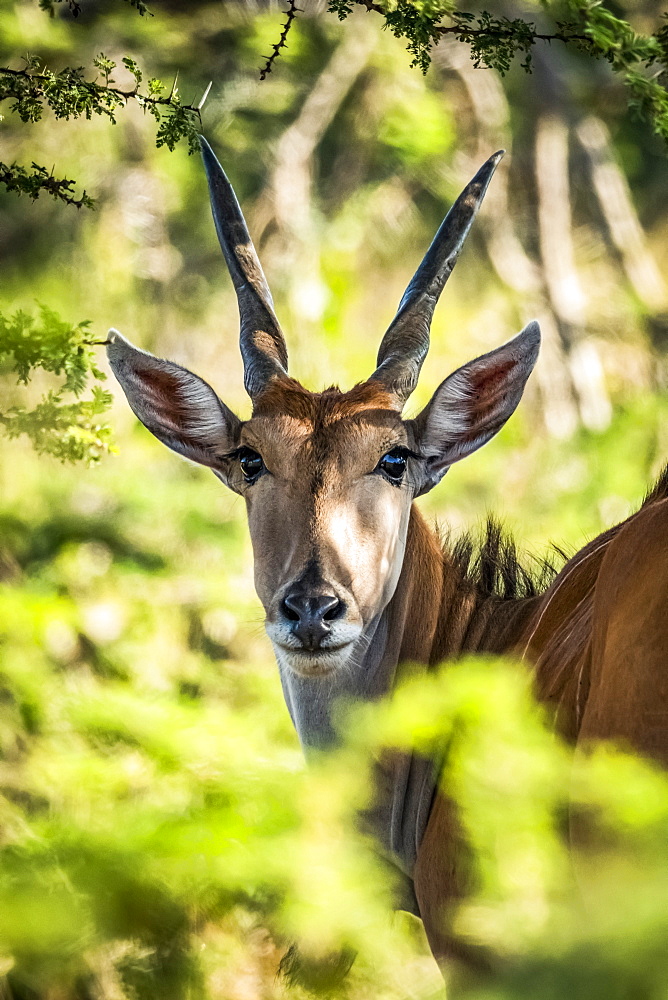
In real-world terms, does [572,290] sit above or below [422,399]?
above

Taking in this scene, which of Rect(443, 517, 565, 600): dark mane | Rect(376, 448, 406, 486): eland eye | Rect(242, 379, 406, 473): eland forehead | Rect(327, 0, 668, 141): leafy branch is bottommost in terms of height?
Rect(443, 517, 565, 600): dark mane

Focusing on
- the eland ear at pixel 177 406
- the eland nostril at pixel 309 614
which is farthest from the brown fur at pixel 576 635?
the eland ear at pixel 177 406

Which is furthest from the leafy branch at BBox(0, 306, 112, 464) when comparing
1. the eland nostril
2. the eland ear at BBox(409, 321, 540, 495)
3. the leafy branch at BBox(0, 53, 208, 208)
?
the eland ear at BBox(409, 321, 540, 495)

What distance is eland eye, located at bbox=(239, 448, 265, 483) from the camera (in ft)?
12.3

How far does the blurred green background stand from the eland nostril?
2.00 feet

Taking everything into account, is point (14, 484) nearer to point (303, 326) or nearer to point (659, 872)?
point (303, 326)

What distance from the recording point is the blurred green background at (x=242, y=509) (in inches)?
60.4

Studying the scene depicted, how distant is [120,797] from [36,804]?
2.68 metres

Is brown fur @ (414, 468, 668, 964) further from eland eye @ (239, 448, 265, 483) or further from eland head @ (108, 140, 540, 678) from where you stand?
eland eye @ (239, 448, 265, 483)

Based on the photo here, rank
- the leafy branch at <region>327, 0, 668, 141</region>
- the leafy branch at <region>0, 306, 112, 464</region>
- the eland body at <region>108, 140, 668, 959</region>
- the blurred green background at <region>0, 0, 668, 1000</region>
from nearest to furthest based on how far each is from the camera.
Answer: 1. the blurred green background at <region>0, 0, 668, 1000</region>
2. the leafy branch at <region>0, 306, 112, 464</region>
3. the leafy branch at <region>327, 0, 668, 141</region>
4. the eland body at <region>108, 140, 668, 959</region>

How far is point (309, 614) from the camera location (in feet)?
10.4

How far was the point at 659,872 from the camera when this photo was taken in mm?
1199

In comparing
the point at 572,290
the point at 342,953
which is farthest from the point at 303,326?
the point at 342,953

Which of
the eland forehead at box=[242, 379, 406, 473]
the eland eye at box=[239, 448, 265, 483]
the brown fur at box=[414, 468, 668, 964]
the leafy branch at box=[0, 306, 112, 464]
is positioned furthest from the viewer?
the eland eye at box=[239, 448, 265, 483]
